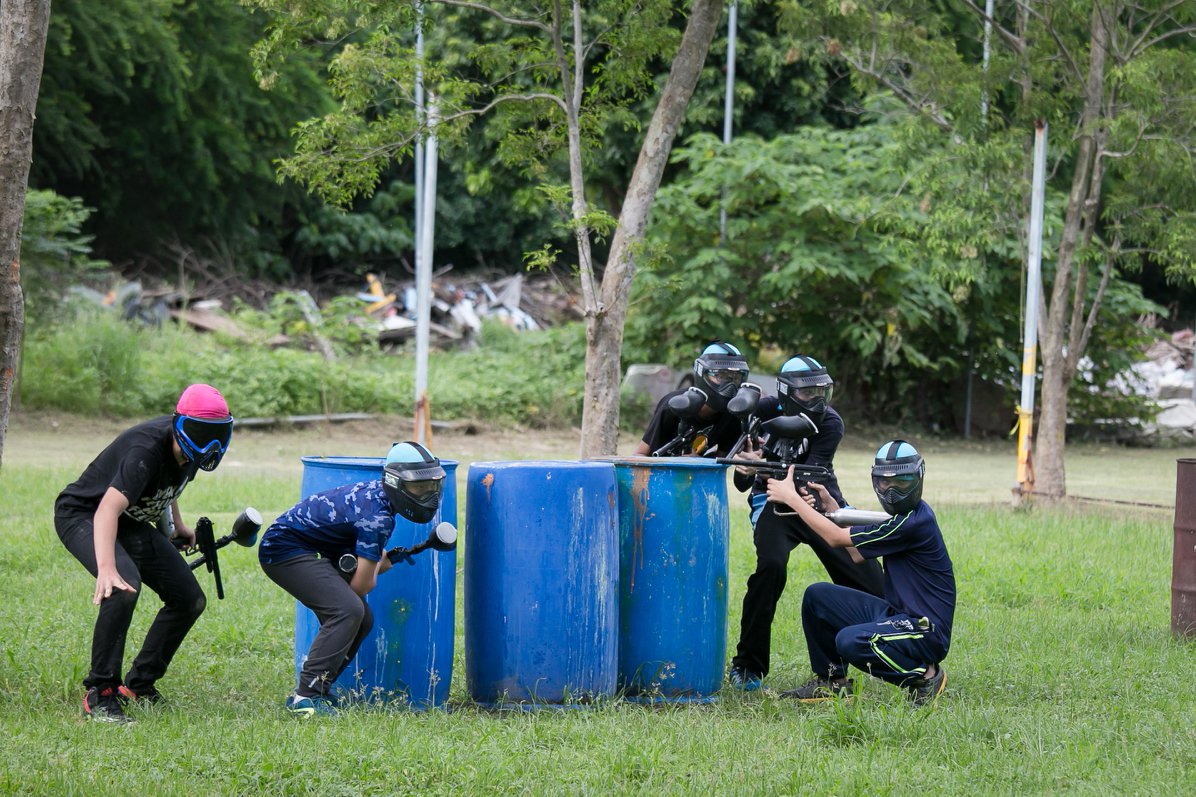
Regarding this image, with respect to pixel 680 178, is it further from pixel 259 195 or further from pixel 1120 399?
pixel 259 195

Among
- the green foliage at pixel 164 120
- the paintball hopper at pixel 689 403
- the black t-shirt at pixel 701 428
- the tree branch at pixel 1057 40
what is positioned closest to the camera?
the paintball hopper at pixel 689 403

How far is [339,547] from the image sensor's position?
5961 millimetres

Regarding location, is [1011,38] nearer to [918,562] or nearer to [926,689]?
[918,562]

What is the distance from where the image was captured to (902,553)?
617 centimetres

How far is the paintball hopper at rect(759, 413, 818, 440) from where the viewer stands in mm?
6594

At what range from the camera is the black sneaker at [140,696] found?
5816 mm

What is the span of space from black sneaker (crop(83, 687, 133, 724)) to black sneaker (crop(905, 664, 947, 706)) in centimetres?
351

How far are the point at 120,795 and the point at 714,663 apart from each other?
2.92 m

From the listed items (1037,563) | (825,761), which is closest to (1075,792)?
(825,761)

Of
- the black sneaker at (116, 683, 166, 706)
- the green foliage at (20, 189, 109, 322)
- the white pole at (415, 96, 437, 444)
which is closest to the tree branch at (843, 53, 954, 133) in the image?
the white pole at (415, 96, 437, 444)

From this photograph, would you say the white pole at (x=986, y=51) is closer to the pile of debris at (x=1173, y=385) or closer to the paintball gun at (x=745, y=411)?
the paintball gun at (x=745, y=411)

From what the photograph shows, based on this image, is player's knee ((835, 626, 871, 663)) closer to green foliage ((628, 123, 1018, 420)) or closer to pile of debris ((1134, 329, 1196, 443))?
green foliage ((628, 123, 1018, 420))

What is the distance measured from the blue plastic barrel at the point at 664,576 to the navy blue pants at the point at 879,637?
638 millimetres

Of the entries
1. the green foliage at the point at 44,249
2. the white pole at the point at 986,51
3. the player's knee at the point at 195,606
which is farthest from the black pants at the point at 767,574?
the green foliage at the point at 44,249
